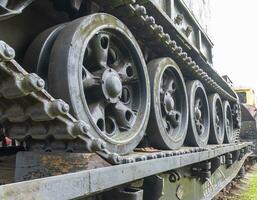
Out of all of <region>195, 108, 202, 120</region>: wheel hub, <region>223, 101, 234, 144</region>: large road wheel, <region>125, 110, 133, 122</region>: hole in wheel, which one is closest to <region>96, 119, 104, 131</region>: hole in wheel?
<region>125, 110, 133, 122</region>: hole in wheel

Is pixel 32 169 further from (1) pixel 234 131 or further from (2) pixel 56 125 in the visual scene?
(1) pixel 234 131

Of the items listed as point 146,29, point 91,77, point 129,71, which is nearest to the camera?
point 91,77

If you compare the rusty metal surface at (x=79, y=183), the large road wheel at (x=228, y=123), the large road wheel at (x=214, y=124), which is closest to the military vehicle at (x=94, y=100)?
the rusty metal surface at (x=79, y=183)

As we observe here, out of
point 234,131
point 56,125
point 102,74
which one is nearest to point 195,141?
point 102,74

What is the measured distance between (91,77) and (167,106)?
1295mm

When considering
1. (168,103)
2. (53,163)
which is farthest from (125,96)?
(53,163)

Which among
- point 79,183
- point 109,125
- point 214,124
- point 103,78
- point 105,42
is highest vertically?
point 105,42

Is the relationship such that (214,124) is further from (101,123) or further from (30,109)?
(30,109)

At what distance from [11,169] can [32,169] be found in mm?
451

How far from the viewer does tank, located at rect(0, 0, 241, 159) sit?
1.60m

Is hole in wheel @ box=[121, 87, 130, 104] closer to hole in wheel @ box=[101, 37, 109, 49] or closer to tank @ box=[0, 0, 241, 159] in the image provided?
tank @ box=[0, 0, 241, 159]

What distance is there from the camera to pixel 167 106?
11.2ft

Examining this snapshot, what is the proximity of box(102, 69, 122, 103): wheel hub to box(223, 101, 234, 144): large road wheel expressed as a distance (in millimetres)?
3769

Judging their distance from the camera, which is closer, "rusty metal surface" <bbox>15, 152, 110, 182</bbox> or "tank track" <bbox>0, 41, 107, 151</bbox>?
"tank track" <bbox>0, 41, 107, 151</bbox>
